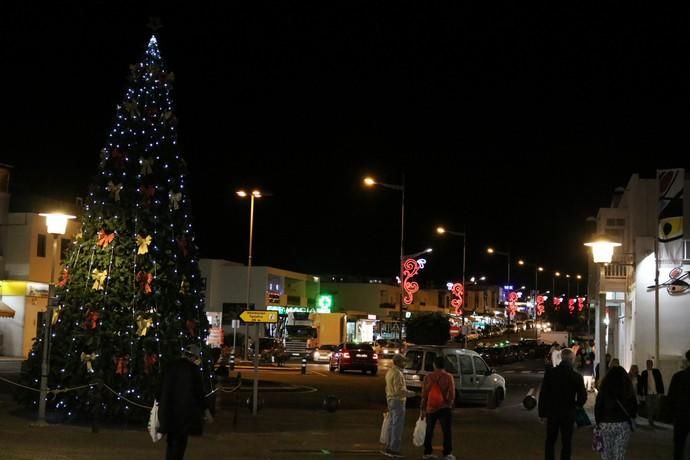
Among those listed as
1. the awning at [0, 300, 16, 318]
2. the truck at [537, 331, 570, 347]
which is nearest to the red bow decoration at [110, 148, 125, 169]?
the awning at [0, 300, 16, 318]

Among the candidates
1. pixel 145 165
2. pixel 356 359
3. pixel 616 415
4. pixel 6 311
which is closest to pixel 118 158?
pixel 145 165

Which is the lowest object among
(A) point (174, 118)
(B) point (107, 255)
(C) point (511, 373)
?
(C) point (511, 373)

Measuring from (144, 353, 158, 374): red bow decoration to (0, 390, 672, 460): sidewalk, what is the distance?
4.00ft

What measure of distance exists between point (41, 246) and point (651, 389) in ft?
120

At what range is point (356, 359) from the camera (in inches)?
1828

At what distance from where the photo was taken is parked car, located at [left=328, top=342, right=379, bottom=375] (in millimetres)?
46406

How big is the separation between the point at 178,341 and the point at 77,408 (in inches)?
97.4

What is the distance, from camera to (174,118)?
19797mm

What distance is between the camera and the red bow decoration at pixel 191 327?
19391 mm

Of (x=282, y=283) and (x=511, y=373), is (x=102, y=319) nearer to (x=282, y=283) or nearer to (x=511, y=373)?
(x=511, y=373)

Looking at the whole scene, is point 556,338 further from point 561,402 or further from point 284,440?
point 561,402

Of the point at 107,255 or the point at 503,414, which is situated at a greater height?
the point at 107,255

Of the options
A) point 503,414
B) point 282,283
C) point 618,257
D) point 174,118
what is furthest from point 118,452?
point 282,283

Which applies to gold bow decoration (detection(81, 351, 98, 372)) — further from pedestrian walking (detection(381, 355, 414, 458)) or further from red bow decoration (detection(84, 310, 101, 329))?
pedestrian walking (detection(381, 355, 414, 458))
